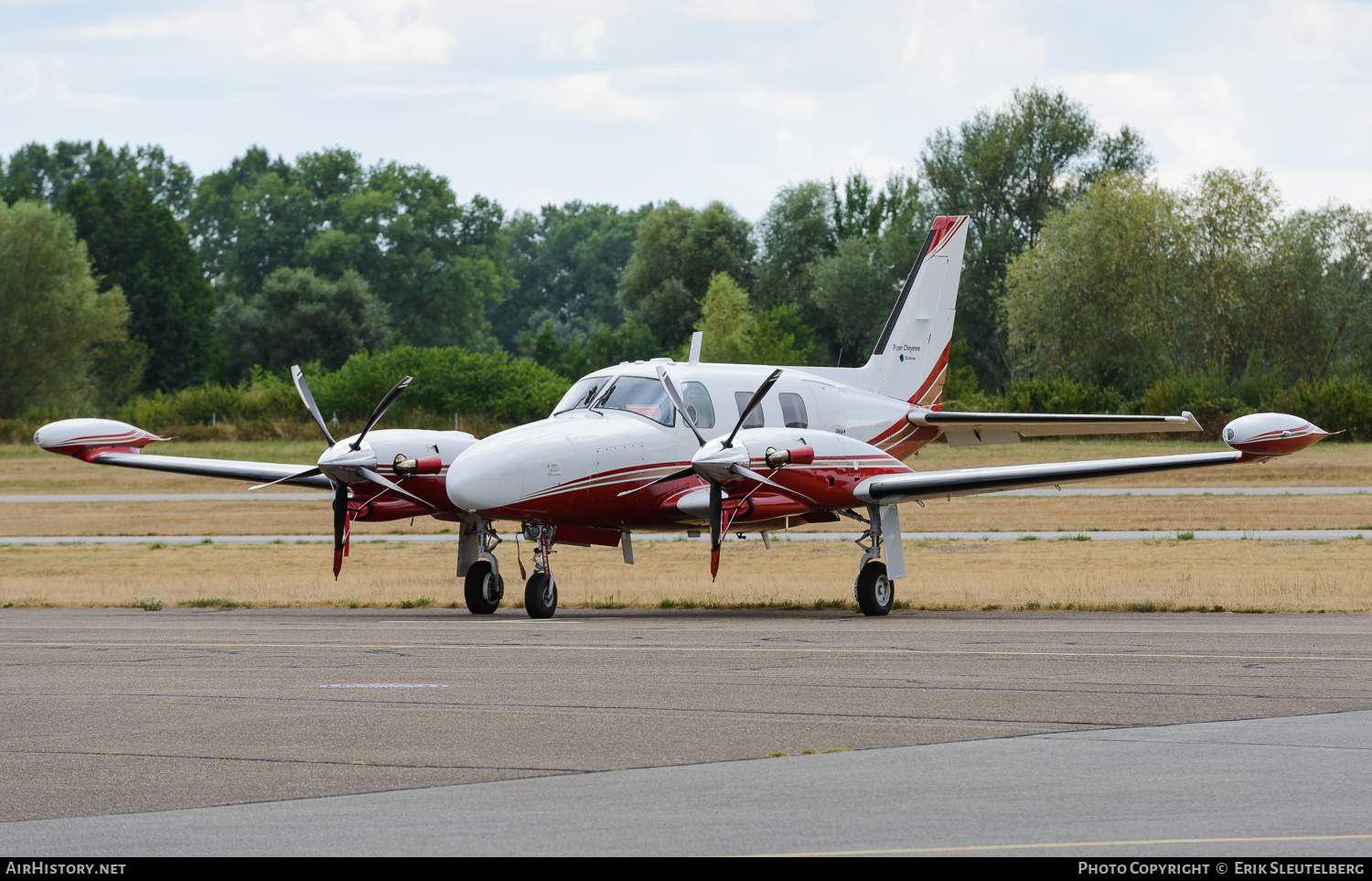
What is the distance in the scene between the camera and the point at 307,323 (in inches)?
3681

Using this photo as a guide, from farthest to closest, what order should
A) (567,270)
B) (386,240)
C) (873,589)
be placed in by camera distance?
1. (567,270)
2. (386,240)
3. (873,589)

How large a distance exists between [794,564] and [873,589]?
10.6 m

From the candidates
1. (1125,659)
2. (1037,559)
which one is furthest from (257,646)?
(1037,559)

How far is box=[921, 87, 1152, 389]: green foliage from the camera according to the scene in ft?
278

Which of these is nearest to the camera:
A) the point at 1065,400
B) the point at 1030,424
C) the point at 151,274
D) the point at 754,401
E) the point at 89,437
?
the point at 754,401

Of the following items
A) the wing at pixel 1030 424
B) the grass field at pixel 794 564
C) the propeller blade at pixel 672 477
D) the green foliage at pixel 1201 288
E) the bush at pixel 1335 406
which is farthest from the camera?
the green foliage at pixel 1201 288

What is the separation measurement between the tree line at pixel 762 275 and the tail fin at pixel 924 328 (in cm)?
4362

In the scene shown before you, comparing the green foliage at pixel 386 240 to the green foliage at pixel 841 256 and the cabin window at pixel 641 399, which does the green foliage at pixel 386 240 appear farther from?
the cabin window at pixel 641 399

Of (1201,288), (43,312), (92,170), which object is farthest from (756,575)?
(92,170)

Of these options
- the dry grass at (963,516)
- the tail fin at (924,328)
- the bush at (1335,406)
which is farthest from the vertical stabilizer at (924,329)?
the bush at (1335,406)

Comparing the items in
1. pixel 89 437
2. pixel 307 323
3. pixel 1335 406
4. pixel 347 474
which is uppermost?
pixel 307 323

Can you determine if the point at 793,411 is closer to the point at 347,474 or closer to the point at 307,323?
the point at 347,474

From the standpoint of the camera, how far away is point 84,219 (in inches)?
4006

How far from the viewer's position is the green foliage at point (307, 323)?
93.4 m
